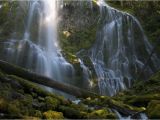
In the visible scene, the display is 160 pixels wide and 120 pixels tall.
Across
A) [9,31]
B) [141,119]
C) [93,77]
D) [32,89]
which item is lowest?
[141,119]

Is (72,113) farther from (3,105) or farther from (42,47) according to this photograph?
(42,47)

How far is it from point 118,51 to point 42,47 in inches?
174

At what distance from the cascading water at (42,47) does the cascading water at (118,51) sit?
1.96 meters

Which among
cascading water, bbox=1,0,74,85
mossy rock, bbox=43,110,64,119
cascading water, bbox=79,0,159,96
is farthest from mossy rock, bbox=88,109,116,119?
cascading water, bbox=1,0,74,85

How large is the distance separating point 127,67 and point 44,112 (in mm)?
12523

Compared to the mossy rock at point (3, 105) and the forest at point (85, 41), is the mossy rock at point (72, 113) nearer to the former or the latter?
the mossy rock at point (3, 105)

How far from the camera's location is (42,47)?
2017cm

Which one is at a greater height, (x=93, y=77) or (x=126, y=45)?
(x=126, y=45)

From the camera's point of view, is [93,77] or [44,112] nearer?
[44,112]

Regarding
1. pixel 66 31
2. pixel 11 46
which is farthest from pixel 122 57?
pixel 11 46

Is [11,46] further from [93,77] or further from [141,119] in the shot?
[141,119]

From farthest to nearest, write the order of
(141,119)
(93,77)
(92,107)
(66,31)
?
(66,31) → (93,77) → (92,107) → (141,119)

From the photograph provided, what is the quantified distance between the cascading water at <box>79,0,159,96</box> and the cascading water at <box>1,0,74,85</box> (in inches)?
77.3

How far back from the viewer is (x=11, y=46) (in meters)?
19.4
